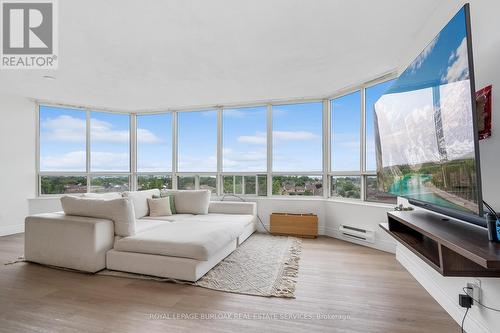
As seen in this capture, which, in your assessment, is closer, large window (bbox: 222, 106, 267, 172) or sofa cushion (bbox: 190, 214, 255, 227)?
sofa cushion (bbox: 190, 214, 255, 227)

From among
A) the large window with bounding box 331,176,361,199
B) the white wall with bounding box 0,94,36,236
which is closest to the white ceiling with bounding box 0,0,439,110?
the white wall with bounding box 0,94,36,236

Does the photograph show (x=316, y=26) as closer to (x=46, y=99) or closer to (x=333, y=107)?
(x=333, y=107)

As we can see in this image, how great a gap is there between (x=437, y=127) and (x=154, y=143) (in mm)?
5276

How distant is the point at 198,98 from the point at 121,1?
2602 mm

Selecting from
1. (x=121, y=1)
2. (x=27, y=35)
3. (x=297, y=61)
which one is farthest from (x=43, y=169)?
(x=297, y=61)

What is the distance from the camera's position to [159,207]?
3.85m

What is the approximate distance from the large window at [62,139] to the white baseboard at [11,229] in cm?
91

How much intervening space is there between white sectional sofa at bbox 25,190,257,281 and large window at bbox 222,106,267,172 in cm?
206

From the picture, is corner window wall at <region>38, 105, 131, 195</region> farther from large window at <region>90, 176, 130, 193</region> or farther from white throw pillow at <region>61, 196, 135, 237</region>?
white throw pillow at <region>61, 196, 135, 237</region>

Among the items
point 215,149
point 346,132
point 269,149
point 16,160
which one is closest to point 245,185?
point 269,149

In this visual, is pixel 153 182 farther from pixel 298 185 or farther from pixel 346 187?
pixel 346 187

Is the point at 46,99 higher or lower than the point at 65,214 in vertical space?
higher

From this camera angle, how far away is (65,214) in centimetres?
289

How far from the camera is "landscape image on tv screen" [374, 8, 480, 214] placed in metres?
1.20
